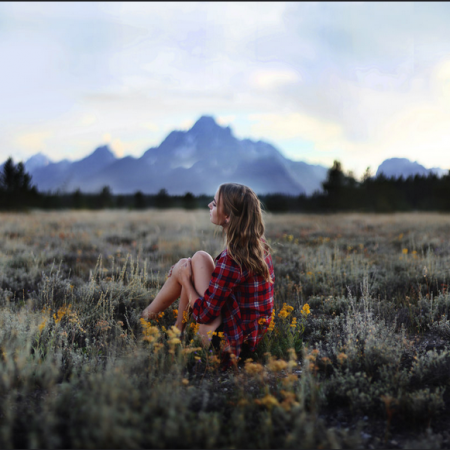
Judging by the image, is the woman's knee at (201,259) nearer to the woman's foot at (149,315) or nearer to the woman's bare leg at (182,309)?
the woman's bare leg at (182,309)

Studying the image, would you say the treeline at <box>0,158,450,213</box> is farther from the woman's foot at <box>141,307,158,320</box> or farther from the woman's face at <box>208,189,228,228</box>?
the woman's face at <box>208,189,228,228</box>

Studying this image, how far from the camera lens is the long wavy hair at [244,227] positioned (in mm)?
2676

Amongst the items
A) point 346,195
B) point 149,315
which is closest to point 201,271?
point 149,315

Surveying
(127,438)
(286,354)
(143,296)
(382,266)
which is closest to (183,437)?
(127,438)

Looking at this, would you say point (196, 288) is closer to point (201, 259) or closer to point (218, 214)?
point (201, 259)

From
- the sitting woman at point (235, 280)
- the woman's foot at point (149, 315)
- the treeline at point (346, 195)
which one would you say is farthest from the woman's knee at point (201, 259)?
the treeline at point (346, 195)

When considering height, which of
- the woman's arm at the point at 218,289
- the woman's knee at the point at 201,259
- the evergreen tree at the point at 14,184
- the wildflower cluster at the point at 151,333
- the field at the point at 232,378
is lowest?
the field at the point at 232,378

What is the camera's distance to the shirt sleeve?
259 cm

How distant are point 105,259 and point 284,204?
35682 mm

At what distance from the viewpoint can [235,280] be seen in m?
2.61

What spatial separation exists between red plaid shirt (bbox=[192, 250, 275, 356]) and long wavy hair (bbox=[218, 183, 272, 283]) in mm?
74

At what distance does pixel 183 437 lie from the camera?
5.28ft

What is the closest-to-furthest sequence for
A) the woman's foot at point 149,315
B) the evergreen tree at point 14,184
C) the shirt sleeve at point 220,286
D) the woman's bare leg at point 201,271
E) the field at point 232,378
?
the field at point 232,378 < the shirt sleeve at point 220,286 < the woman's bare leg at point 201,271 < the woman's foot at point 149,315 < the evergreen tree at point 14,184

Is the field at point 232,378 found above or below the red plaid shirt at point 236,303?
below
